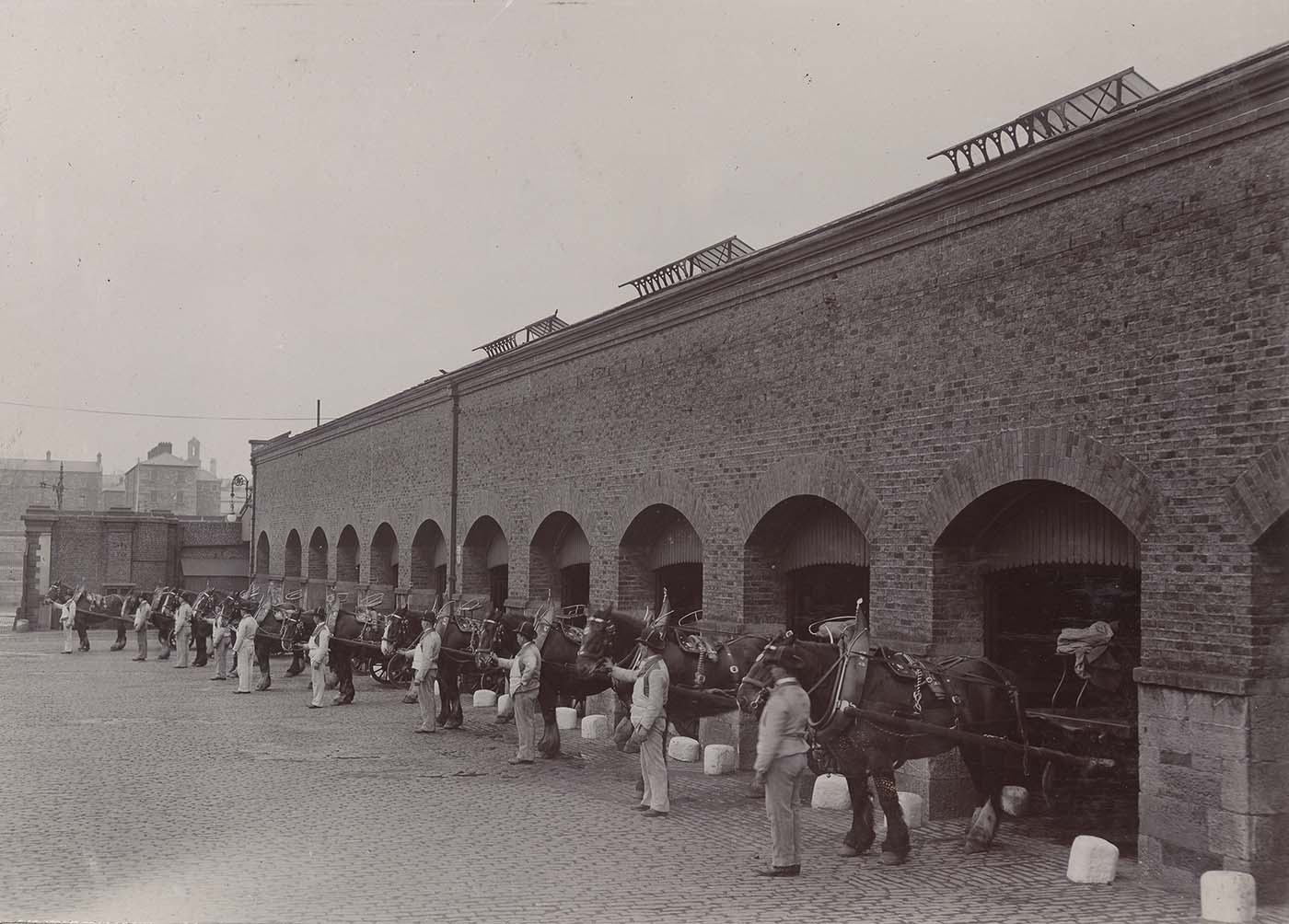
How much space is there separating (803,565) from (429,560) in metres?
13.5

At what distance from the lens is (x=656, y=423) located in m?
15.6

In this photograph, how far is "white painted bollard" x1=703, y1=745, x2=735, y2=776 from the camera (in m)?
12.8

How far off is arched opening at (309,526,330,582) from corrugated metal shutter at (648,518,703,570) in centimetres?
1936

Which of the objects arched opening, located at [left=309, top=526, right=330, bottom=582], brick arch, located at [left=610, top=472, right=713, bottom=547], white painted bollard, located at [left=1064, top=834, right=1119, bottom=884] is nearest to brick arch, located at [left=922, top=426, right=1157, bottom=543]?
white painted bollard, located at [left=1064, top=834, right=1119, bottom=884]

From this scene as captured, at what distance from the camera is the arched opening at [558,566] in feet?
62.6

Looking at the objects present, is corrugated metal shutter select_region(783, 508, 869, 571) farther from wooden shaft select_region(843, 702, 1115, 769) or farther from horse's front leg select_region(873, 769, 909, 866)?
horse's front leg select_region(873, 769, 909, 866)

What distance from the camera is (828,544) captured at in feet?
42.6

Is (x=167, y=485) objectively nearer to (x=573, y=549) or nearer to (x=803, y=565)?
(x=573, y=549)

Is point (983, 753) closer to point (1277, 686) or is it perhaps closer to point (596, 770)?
point (1277, 686)

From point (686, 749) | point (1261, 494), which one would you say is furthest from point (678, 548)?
point (1261, 494)

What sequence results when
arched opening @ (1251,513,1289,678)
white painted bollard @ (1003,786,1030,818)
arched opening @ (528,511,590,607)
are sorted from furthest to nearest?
arched opening @ (528,511,590,607) → white painted bollard @ (1003,786,1030,818) → arched opening @ (1251,513,1289,678)

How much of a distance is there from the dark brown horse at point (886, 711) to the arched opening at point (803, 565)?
2948 millimetres

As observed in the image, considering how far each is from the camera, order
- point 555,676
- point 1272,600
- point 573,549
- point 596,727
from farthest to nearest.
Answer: point 573,549
point 596,727
point 555,676
point 1272,600

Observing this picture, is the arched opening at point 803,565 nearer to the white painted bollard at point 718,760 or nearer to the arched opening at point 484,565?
the white painted bollard at point 718,760
